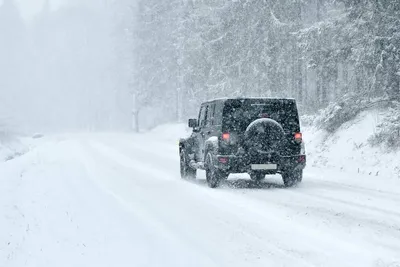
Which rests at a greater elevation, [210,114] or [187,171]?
[210,114]

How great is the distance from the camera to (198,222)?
820cm

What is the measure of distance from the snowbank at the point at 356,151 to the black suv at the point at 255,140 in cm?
314

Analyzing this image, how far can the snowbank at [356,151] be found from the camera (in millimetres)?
14445

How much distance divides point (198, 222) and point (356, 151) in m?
9.52

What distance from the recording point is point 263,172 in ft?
40.2

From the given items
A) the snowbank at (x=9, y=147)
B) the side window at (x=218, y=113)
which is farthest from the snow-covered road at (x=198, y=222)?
the snowbank at (x=9, y=147)

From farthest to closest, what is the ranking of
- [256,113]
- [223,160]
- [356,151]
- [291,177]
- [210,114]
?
[356,151] → [210,114] → [291,177] → [256,113] → [223,160]

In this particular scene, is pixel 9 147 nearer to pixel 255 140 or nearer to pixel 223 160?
pixel 223 160

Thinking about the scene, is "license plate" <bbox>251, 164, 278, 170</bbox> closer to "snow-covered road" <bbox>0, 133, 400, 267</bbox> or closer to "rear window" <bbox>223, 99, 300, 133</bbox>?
"snow-covered road" <bbox>0, 133, 400, 267</bbox>

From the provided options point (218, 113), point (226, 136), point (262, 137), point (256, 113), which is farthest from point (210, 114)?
point (262, 137)

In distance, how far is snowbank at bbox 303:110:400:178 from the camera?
14.4m

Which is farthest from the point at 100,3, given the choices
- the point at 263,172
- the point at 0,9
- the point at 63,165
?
the point at 263,172

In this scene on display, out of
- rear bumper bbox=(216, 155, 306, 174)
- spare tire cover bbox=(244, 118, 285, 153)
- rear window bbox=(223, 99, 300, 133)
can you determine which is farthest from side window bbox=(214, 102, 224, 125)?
rear bumper bbox=(216, 155, 306, 174)

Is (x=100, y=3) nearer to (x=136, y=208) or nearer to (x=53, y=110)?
(x=53, y=110)
